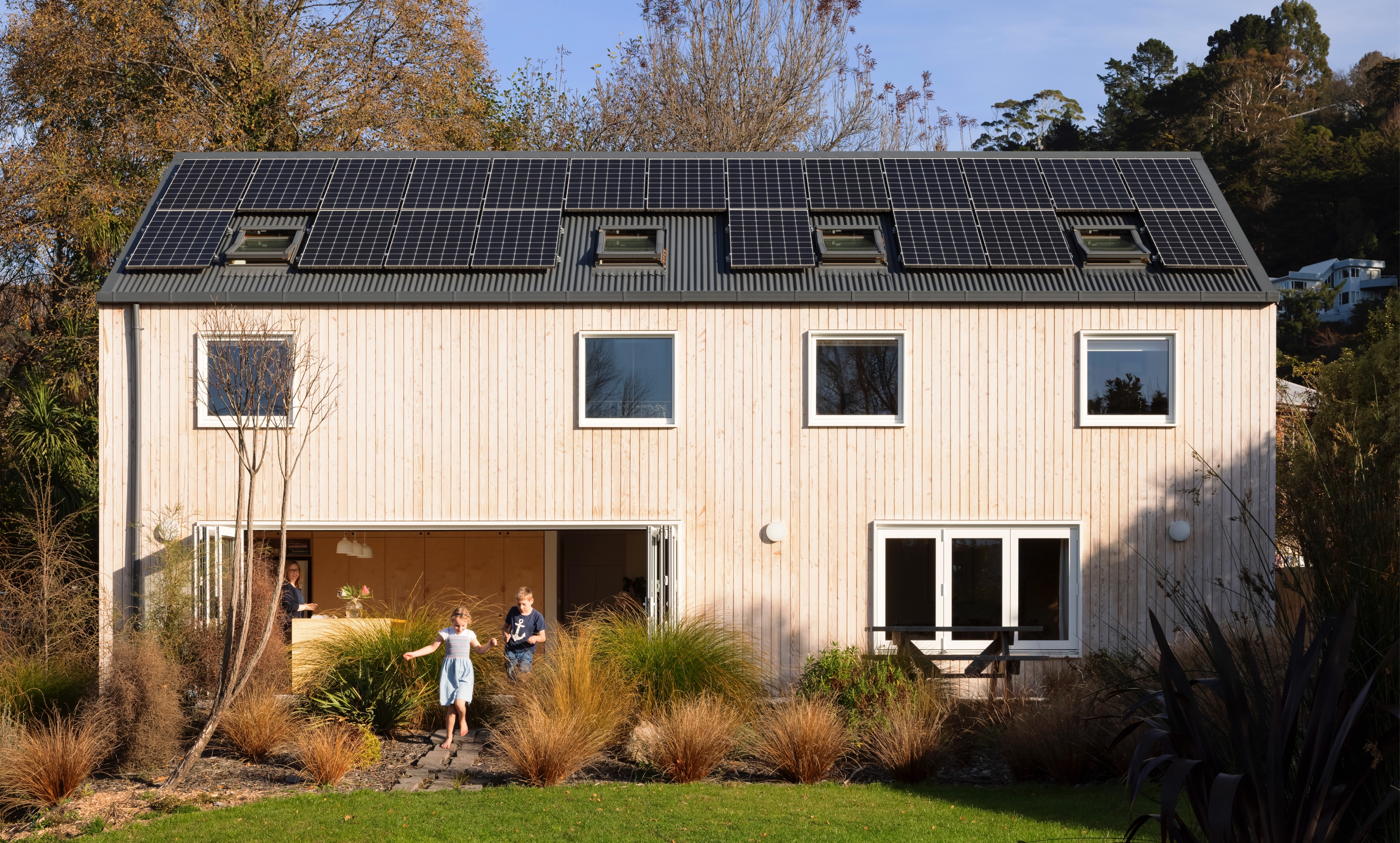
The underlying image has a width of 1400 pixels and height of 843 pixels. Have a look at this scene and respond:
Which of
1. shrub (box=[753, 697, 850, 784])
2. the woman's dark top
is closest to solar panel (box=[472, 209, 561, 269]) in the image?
the woman's dark top

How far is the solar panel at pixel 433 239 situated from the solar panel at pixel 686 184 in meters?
2.43

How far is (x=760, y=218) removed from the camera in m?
15.2

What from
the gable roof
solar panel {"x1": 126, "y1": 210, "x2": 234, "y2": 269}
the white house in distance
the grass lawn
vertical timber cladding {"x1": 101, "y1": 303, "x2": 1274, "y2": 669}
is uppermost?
the white house in distance

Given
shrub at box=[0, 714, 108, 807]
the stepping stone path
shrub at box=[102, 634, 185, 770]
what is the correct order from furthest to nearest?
1. shrub at box=[102, 634, 185, 770]
2. the stepping stone path
3. shrub at box=[0, 714, 108, 807]

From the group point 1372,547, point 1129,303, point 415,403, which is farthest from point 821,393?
point 1372,547

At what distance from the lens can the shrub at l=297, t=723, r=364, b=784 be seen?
10367 mm

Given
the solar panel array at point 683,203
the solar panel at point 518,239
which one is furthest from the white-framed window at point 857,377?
the solar panel at point 518,239

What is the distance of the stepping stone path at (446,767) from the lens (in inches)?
407

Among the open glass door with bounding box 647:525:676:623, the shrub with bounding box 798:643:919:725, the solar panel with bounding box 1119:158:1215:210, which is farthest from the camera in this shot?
the solar panel with bounding box 1119:158:1215:210

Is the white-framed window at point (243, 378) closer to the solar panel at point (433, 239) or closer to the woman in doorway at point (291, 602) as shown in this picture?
the solar panel at point (433, 239)

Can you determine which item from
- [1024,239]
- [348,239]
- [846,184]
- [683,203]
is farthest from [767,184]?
[348,239]

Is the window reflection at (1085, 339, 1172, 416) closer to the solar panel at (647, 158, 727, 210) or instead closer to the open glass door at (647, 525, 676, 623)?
the solar panel at (647, 158, 727, 210)

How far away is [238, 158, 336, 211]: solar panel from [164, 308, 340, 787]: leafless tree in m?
2.17

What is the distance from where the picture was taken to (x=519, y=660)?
12.3 metres
